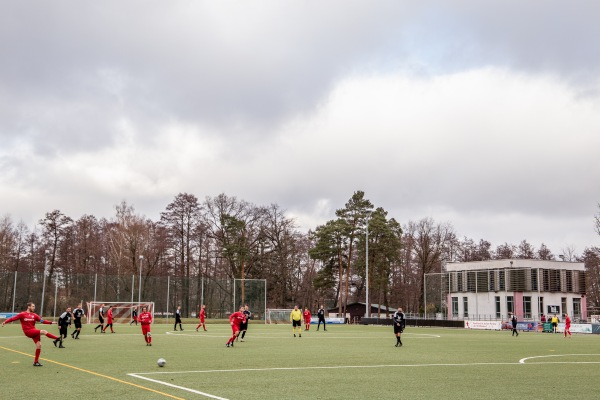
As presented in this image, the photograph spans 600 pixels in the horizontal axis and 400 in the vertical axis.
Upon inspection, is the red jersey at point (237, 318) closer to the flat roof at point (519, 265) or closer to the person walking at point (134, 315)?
the person walking at point (134, 315)

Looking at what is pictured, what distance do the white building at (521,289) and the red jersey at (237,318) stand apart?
167ft

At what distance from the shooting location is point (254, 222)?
89312mm

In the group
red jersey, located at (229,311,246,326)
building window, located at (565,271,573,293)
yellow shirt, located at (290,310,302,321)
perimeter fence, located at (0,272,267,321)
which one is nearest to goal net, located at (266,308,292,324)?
perimeter fence, located at (0,272,267,321)

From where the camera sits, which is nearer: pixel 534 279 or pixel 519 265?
pixel 534 279

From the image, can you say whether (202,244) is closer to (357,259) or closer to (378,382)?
(357,259)

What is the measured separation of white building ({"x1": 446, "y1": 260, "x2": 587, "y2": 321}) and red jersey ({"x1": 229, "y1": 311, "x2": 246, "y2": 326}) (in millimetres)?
50900

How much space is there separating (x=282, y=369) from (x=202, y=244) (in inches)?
2809

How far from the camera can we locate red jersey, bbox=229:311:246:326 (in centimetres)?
2704

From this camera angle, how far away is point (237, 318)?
1078 inches

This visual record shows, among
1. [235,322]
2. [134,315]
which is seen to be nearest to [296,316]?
[235,322]

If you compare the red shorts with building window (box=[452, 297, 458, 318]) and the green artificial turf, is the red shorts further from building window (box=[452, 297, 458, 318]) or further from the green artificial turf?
building window (box=[452, 297, 458, 318])

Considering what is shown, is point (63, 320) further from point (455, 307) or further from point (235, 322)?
point (455, 307)

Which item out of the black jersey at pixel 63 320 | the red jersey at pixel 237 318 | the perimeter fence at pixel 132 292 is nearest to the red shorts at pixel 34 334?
the red jersey at pixel 237 318

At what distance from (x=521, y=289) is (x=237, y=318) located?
53.4m
